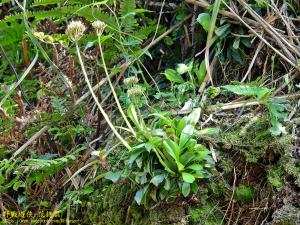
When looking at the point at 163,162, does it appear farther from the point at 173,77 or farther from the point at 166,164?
the point at 173,77

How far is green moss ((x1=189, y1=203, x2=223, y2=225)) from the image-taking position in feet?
4.22

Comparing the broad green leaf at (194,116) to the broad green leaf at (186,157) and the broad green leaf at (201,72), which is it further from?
the broad green leaf at (201,72)

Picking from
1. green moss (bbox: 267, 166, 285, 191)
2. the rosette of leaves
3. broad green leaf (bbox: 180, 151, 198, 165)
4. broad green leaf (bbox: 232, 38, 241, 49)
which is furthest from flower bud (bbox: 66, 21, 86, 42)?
green moss (bbox: 267, 166, 285, 191)

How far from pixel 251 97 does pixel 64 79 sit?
2.18ft

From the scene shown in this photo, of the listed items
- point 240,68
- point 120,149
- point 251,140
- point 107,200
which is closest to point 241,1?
point 240,68

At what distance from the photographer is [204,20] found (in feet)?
5.51

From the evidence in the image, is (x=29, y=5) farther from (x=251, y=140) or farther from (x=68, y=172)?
(x=251, y=140)

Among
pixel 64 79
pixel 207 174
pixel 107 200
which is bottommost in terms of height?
pixel 107 200

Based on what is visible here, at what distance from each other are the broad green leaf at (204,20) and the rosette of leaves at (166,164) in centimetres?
53

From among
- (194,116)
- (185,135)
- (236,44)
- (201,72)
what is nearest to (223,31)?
(236,44)

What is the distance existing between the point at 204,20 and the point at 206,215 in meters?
0.78

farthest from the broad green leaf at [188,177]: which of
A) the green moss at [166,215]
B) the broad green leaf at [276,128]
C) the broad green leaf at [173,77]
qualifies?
the broad green leaf at [173,77]

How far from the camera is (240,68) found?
1.69m

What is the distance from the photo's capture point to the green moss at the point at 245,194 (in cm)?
128
